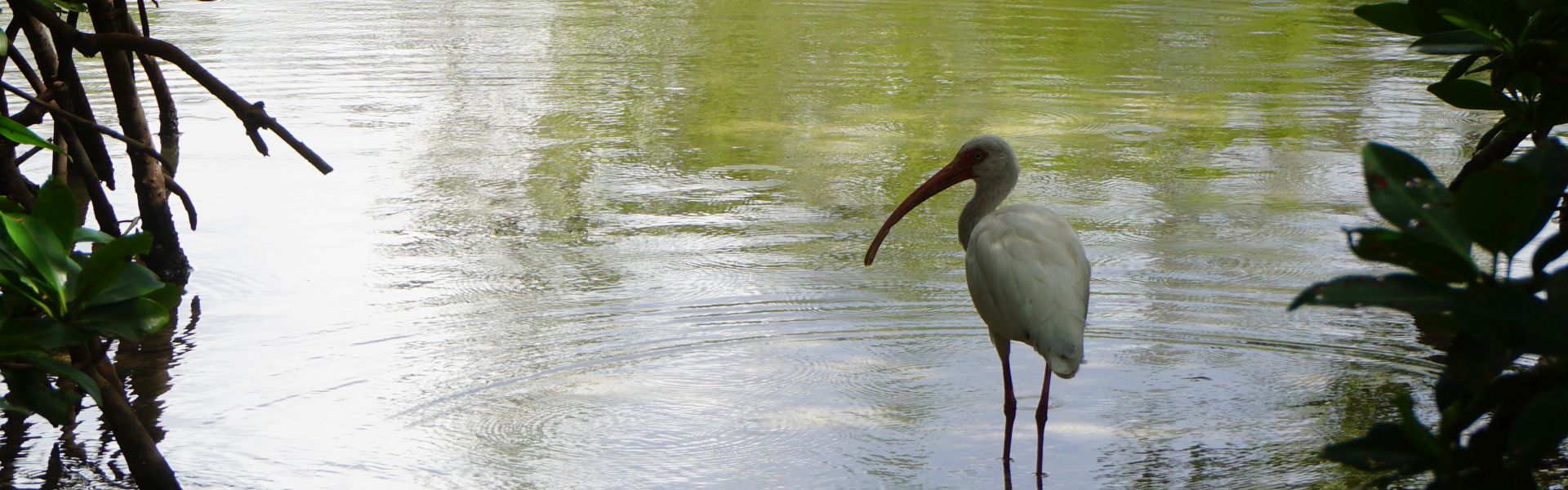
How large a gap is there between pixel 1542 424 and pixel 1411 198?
0.17m

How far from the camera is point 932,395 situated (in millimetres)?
4719

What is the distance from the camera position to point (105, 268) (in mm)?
1903

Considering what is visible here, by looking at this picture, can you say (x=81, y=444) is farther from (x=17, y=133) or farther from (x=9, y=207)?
(x=17, y=133)

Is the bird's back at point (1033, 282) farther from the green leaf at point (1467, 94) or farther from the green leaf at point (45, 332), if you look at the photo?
the green leaf at point (45, 332)

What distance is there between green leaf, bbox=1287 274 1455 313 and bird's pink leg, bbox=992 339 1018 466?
3265 millimetres

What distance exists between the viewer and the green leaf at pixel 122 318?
1927mm

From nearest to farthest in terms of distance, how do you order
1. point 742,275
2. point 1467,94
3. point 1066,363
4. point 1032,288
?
point 1467,94 < point 1066,363 < point 1032,288 < point 742,275

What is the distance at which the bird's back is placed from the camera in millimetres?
3916

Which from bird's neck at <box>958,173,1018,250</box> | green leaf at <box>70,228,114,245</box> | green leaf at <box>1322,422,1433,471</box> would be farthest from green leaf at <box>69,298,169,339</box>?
bird's neck at <box>958,173,1018,250</box>

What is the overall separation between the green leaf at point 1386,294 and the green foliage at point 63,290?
4.81ft

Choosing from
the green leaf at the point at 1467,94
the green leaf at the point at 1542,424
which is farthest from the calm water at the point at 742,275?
the green leaf at the point at 1542,424

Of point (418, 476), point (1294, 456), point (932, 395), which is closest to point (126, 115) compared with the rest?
point (418, 476)

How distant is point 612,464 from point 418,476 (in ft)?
1.78

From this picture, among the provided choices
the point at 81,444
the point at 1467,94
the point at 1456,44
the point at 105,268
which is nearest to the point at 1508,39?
the point at 1456,44
